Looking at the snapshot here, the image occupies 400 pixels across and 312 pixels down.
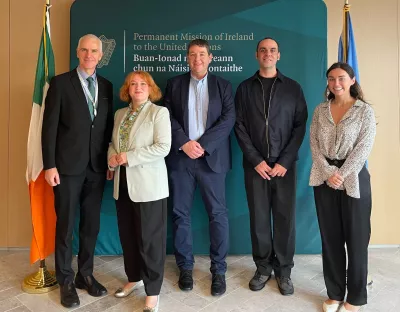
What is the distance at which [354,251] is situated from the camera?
2.33 metres

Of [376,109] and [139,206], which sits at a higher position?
[376,109]

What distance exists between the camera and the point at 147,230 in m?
2.45

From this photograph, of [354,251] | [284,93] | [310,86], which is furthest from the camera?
[310,86]

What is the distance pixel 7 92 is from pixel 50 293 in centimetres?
198

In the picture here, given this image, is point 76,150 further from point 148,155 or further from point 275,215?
point 275,215

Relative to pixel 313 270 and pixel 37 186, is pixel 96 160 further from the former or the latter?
pixel 313 270

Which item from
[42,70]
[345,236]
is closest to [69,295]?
[42,70]

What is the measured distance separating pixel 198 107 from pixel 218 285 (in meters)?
1.41

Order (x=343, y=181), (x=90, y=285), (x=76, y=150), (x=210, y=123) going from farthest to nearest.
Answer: (x=210, y=123), (x=90, y=285), (x=76, y=150), (x=343, y=181)

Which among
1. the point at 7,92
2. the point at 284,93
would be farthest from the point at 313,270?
the point at 7,92

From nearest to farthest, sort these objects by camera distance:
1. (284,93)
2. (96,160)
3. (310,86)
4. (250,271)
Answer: (96,160) < (284,93) < (250,271) < (310,86)

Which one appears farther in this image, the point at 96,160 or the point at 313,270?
the point at 313,270

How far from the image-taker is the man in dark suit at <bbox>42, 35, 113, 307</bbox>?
2.52 metres

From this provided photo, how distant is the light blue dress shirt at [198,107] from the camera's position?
2.84 m
